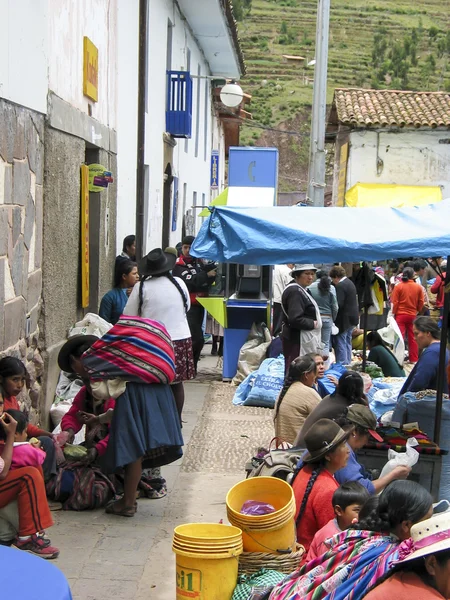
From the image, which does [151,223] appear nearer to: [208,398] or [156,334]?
[208,398]

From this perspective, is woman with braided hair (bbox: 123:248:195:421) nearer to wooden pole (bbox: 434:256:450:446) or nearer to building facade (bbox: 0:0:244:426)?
building facade (bbox: 0:0:244:426)

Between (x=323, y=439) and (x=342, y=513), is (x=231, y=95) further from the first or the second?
(x=342, y=513)

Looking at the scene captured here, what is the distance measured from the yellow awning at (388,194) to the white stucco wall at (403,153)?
50 cm

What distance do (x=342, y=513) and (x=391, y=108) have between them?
23.6 metres

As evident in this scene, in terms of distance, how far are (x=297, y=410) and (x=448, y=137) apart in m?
20.7

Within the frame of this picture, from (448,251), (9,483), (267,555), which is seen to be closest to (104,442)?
(9,483)

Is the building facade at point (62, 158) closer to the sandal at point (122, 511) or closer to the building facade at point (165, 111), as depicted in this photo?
the building facade at point (165, 111)

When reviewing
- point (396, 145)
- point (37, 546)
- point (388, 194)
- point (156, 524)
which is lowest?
point (156, 524)

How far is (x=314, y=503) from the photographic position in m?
4.63

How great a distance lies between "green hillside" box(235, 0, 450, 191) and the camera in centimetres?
6344

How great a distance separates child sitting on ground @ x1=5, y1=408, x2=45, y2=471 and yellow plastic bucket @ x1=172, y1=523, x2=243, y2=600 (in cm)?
126

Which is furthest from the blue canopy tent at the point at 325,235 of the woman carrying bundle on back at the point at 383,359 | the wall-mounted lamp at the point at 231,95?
the wall-mounted lamp at the point at 231,95

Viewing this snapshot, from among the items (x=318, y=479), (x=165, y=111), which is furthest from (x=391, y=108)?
(x=318, y=479)

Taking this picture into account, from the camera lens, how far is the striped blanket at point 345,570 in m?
3.26
